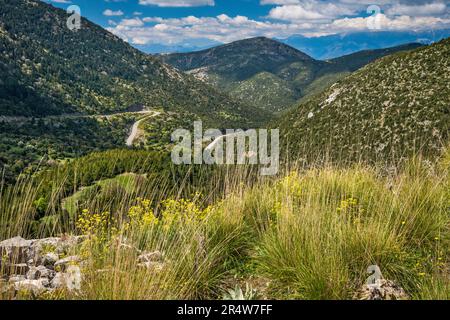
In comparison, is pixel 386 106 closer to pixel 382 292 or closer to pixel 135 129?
pixel 382 292

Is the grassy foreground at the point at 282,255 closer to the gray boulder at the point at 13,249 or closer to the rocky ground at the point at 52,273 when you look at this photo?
the rocky ground at the point at 52,273

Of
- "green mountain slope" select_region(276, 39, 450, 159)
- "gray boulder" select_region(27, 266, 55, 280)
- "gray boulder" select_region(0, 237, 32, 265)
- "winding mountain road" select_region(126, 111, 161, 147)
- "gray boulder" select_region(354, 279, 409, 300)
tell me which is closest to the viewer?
"gray boulder" select_region(354, 279, 409, 300)

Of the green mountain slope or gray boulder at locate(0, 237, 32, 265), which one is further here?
the green mountain slope

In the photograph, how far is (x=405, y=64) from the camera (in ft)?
271

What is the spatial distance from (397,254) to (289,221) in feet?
4.34

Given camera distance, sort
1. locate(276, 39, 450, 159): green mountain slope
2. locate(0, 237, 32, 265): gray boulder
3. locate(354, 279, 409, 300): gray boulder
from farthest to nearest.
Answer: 1. locate(276, 39, 450, 159): green mountain slope
2. locate(0, 237, 32, 265): gray boulder
3. locate(354, 279, 409, 300): gray boulder

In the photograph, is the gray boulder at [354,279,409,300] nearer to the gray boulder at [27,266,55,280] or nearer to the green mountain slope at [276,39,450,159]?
the gray boulder at [27,266,55,280]

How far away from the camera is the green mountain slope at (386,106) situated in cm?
5753

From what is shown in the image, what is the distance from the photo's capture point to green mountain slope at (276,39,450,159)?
57.5m

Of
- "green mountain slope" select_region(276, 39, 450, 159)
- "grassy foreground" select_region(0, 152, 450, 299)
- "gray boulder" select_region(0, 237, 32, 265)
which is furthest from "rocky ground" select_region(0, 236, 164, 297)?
"green mountain slope" select_region(276, 39, 450, 159)

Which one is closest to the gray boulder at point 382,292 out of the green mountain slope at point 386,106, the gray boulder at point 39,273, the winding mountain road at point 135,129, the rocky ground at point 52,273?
the rocky ground at point 52,273
